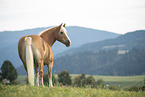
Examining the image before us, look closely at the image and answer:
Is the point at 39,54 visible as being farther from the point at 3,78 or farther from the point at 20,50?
the point at 3,78

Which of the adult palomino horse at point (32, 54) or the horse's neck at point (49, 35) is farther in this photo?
the horse's neck at point (49, 35)

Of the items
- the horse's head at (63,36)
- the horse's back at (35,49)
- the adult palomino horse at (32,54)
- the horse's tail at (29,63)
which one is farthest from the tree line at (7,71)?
the horse's tail at (29,63)

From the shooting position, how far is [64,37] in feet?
36.7

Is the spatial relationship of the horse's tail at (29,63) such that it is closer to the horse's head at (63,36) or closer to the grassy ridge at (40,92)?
the grassy ridge at (40,92)

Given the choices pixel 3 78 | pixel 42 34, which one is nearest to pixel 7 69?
pixel 3 78

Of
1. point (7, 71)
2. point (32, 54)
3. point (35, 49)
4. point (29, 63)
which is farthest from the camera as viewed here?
point (7, 71)

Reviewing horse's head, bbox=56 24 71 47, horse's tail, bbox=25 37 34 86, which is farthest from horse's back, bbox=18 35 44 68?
horse's head, bbox=56 24 71 47

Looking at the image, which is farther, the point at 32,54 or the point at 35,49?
the point at 35,49

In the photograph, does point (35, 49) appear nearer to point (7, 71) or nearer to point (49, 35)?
point (49, 35)

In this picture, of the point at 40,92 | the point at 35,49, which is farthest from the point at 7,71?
the point at 40,92

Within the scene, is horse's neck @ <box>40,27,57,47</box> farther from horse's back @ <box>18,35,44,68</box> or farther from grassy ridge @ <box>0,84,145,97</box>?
grassy ridge @ <box>0,84,145,97</box>

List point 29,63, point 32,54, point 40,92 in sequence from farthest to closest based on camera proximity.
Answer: point 32,54 → point 29,63 → point 40,92

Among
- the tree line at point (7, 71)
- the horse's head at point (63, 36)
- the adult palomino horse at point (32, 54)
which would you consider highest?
the horse's head at point (63, 36)

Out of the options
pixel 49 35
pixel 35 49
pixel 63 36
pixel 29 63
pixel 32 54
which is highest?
pixel 49 35
